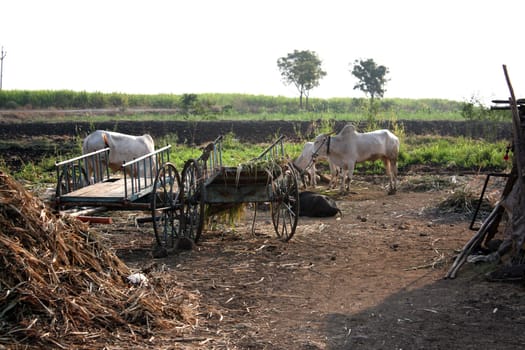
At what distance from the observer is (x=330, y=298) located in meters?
7.24

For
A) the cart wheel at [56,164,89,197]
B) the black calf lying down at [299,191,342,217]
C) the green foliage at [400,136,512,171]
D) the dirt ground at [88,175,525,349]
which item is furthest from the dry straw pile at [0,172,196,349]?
the green foliage at [400,136,512,171]

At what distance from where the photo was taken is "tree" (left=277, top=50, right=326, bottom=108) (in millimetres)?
54281

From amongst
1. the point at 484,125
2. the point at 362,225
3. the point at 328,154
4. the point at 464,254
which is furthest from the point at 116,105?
the point at 464,254

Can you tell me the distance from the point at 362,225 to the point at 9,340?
722 cm

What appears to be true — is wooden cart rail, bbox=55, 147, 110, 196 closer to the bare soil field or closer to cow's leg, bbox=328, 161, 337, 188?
the bare soil field

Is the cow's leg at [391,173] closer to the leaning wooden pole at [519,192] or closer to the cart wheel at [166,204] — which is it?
the cart wheel at [166,204]

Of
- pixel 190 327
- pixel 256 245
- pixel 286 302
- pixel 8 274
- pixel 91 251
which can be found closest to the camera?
pixel 8 274

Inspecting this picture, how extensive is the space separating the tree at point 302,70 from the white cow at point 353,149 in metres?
37.1

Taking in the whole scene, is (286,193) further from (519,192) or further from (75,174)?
(519,192)

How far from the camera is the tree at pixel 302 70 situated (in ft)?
178

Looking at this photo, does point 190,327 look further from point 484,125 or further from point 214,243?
point 484,125

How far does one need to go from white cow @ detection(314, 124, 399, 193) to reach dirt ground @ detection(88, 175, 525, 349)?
3515 mm

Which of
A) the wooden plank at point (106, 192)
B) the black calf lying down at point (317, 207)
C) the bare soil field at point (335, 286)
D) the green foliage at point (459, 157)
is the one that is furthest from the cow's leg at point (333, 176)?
the wooden plank at point (106, 192)

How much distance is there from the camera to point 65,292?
5855mm
